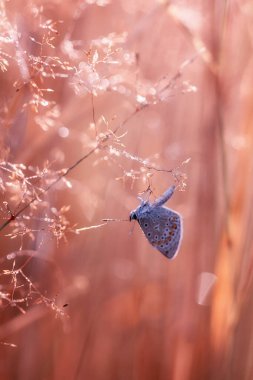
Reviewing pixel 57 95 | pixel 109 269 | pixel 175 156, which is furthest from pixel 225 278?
pixel 57 95

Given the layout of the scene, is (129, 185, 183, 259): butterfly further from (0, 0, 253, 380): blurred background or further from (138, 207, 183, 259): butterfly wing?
(0, 0, 253, 380): blurred background

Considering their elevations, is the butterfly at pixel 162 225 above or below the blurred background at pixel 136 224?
below

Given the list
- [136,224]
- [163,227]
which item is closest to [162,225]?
[163,227]

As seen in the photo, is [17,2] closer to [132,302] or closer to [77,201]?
A: [77,201]

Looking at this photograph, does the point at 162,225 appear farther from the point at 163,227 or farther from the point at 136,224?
the point at 136,224

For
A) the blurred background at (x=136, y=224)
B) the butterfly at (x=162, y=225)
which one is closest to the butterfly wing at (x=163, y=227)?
the butterfly at (x=162, y=225)

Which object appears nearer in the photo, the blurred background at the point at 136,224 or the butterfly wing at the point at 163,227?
the butterfly wing at the point at 163,227

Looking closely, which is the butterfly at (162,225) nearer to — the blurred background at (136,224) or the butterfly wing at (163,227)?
the butterfly wing at (163,227)
